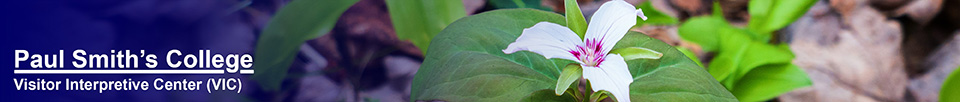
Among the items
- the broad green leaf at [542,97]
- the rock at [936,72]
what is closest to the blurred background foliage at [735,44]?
the rock at [936,72]

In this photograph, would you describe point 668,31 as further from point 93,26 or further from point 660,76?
point 93,26

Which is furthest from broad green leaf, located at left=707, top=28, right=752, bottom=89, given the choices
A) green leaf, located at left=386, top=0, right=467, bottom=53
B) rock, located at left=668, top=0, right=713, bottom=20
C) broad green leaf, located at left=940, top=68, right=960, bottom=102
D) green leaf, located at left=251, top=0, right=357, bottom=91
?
green leaf, located at left=251, top=0, right=357, bottom=91

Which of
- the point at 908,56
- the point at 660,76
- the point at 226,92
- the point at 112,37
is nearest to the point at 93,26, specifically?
the point at 112,37

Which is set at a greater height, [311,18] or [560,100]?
[311,18]

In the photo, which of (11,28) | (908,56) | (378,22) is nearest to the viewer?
(11,28)

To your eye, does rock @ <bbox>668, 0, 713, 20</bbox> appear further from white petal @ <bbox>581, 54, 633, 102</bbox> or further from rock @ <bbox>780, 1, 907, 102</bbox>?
white petal @ <bbox>581, 54, 633, 102</bbox>

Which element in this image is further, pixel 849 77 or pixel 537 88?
pixel 849 77
